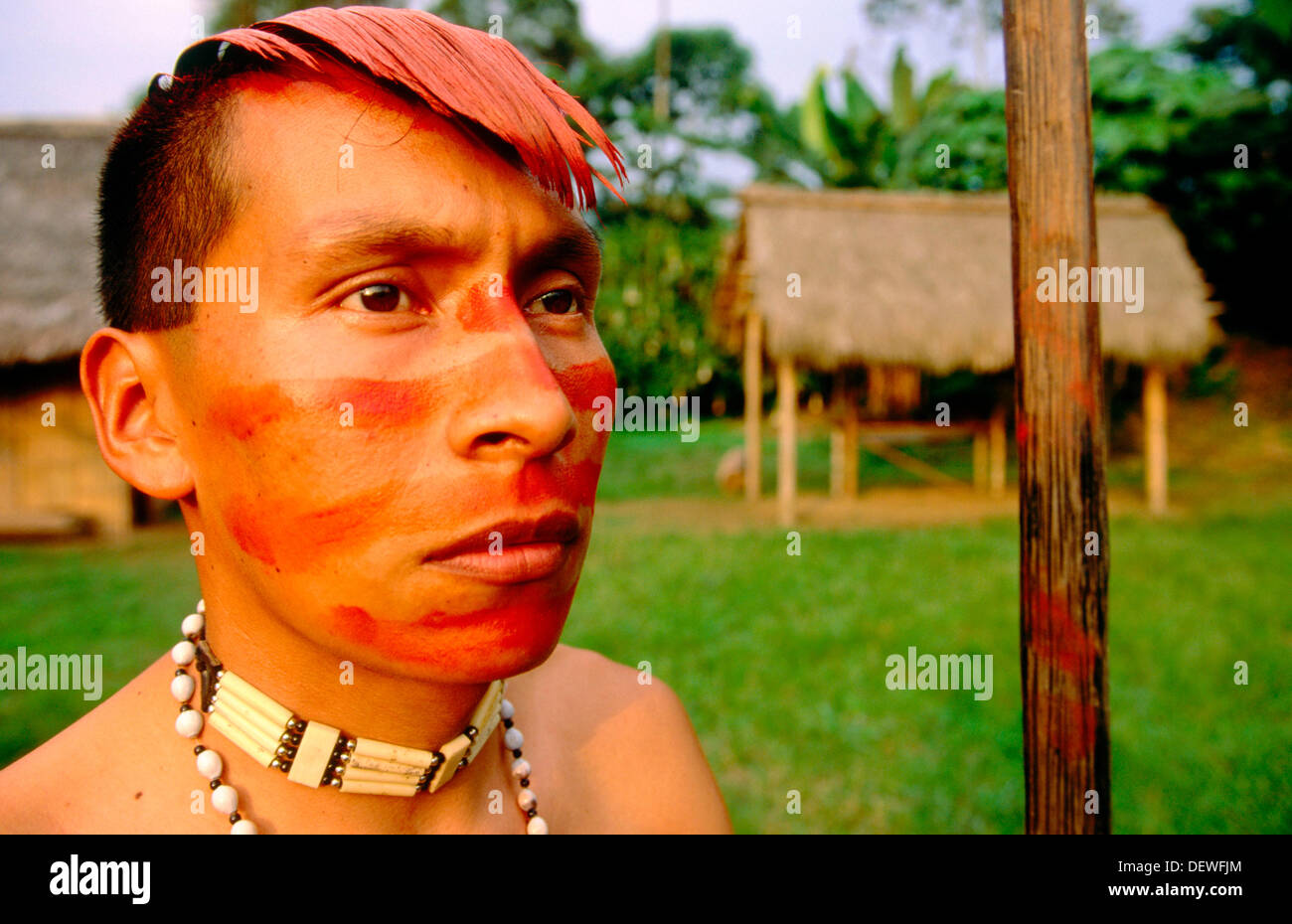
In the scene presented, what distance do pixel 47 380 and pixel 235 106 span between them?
33.5 feet

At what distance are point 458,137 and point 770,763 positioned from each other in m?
3.61

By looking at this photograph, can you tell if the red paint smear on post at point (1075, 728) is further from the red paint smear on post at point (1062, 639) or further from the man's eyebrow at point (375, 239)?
the man's eyebrow at point (375, 239)

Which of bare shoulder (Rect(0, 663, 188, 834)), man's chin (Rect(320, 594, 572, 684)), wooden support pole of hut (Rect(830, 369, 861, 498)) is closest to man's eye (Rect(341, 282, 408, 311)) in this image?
man's chin (Rect(320, 594, 572, 684))

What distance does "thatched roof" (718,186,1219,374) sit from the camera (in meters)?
10.3

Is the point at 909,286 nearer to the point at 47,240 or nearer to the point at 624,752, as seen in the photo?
the point at 47,240

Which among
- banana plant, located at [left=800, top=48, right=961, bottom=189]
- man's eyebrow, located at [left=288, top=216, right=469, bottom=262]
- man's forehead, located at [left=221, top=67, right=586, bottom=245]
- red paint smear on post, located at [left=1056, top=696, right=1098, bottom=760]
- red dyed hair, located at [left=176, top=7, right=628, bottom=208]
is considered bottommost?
red paint smear on post, located at [left=1056, top=696, right=1098, bottom=760]

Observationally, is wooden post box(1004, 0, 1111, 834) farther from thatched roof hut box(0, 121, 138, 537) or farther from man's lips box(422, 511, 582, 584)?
thatched roof hut box(0, 121, 138, 537)

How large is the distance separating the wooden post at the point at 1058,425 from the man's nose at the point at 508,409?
25.4 inches

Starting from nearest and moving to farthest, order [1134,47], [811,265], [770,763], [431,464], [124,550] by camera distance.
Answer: [431,464] < [770,763] < [124,550] < [811,265] < [1134,47]

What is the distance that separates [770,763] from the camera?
13.6 ft

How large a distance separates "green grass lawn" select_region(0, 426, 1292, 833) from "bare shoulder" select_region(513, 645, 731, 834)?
2156mm

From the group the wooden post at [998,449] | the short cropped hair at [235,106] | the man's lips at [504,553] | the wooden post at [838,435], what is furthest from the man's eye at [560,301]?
the wooden post at [998,449]
